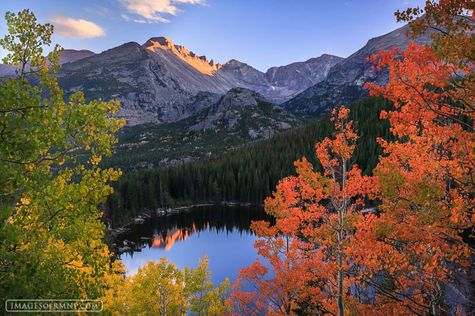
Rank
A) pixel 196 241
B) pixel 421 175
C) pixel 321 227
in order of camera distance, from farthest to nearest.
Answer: pixel 196 241 < pixel 321 227 < pixel 421 175

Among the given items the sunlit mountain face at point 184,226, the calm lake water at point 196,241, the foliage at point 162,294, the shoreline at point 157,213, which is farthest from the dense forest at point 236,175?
the foliage at point 162,294

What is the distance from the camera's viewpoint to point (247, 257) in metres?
72.2

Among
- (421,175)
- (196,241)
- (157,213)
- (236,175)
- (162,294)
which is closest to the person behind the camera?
(421,175)

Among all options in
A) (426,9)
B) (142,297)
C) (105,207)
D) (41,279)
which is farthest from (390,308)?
(105,207)

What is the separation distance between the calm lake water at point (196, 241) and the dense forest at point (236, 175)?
12.1m

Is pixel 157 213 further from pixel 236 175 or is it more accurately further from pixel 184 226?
pixel 236 175

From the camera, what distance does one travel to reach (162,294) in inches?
888

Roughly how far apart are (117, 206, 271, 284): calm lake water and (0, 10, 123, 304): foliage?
5368cm

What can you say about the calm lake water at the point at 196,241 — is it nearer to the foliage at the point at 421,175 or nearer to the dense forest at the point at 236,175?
the dense forest at the point at 236,175

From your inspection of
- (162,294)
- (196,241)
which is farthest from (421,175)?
(196,241)

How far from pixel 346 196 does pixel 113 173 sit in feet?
37.5

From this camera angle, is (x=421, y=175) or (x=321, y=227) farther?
(x=321, y=227)

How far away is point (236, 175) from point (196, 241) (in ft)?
199

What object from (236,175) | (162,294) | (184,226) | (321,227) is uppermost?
(321,227)
